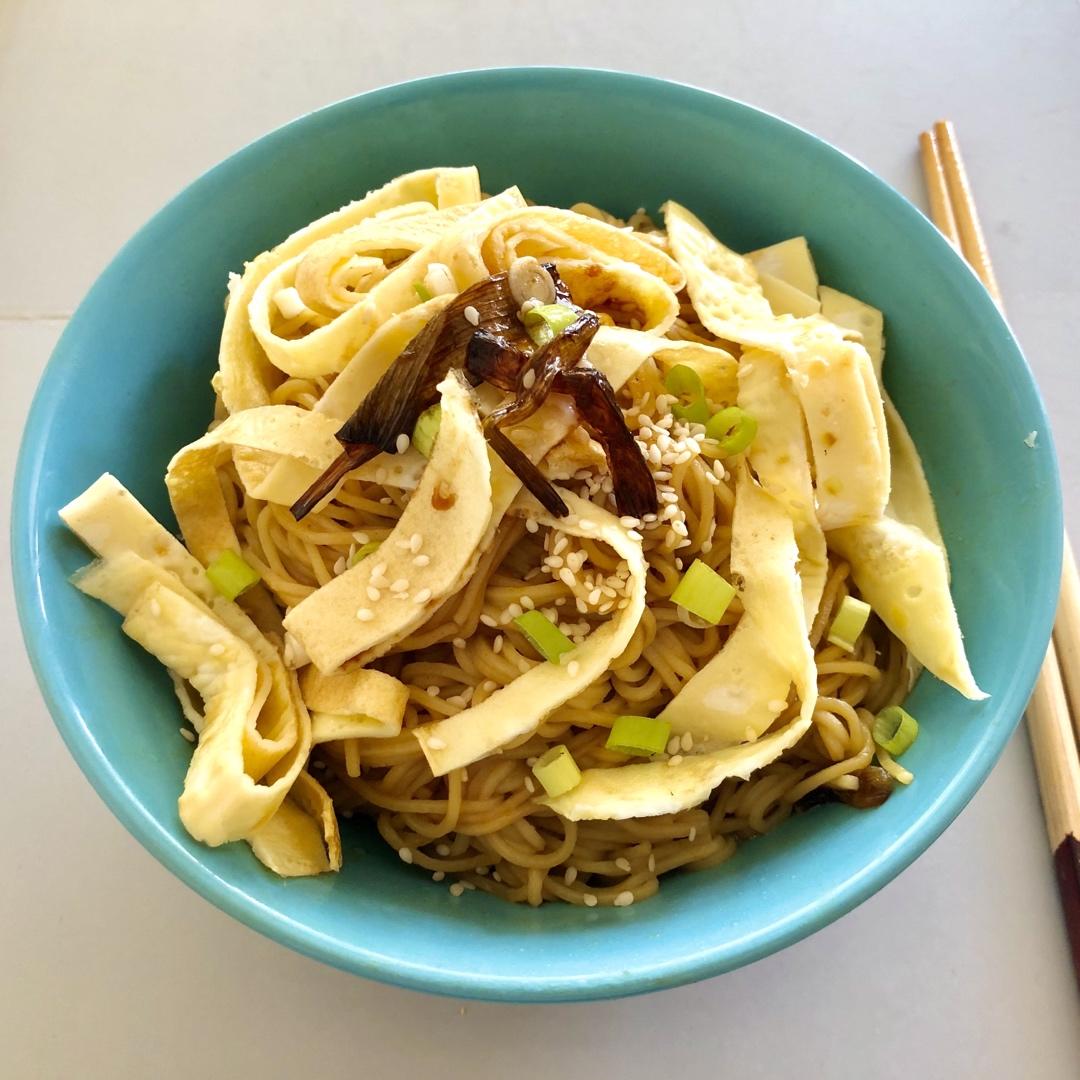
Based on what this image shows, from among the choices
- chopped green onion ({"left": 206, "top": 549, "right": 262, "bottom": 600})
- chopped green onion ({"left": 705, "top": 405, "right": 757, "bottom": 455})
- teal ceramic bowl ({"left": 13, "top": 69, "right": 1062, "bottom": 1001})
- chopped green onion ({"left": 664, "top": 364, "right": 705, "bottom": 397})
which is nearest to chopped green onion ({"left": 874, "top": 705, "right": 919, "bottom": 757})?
teal ceramic bowl ({"left": 13, "top": 69, "right": 1062, "bottom": 1001})

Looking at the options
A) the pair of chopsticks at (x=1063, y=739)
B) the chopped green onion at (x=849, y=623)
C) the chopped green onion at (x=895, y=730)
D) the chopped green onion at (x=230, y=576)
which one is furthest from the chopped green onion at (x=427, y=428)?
the pair of chopsticks at (x=1063, y=739)

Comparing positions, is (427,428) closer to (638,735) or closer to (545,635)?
(545,635)

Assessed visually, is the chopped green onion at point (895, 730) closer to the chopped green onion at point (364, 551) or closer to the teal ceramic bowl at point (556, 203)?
the teal ceramic bowl at point (556, 203)

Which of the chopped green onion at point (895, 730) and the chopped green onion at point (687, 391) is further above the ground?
the chopped green onion at point (687, 391)

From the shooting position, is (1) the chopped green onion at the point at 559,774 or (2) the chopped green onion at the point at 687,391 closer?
(1) the chopped green onion at the point at 559,774

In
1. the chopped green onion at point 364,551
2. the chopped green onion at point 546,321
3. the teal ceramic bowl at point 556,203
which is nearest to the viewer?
the teal ceramic bowl at point 556,203

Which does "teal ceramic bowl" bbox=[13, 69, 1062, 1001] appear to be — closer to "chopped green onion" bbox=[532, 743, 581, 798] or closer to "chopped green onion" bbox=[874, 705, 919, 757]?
"chopped green onion" bbox=[874, 705, 919, 757]

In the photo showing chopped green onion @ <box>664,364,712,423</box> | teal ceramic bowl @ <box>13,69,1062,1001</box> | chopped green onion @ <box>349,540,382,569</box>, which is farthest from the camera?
chopped green onion @ <box>664,364,712,423</box>

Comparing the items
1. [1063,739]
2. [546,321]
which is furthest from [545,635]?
[1063,739]
